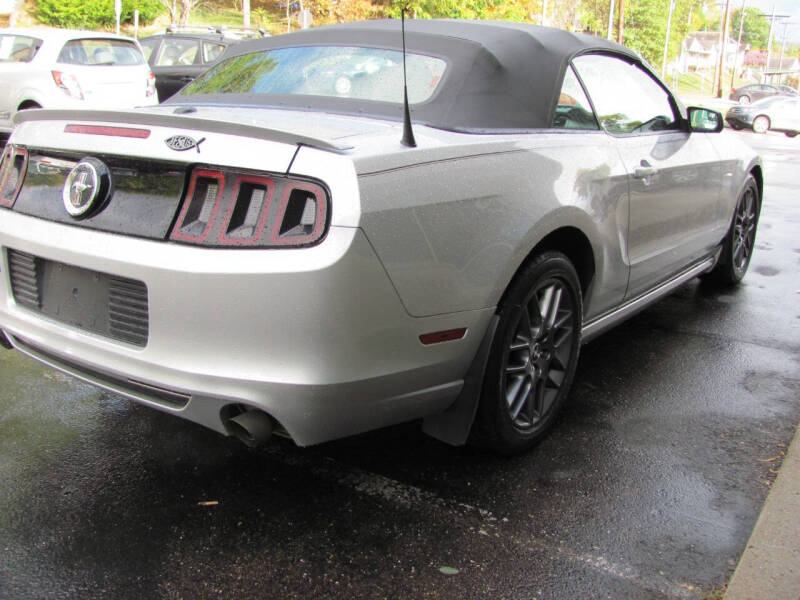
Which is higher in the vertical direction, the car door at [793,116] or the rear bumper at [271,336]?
the rear bumper at [271,336]

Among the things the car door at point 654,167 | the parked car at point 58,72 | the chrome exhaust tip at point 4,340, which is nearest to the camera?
the chrome exhaust tip at point 4,340

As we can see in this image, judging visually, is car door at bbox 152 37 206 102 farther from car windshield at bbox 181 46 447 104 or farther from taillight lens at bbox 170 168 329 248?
taillight lens at bbox 170 168 329 248

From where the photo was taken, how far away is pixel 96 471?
2.90m

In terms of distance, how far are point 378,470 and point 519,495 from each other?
53 cm

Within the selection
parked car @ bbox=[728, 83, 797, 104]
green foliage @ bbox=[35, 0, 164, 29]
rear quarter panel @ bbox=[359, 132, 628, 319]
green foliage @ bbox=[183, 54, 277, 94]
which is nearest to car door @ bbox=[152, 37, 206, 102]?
green foliage @ bbox=[183, 54, 277, 94]

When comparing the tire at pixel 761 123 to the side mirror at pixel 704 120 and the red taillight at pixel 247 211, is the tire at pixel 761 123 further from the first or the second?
the red taillight at pixel 247 211

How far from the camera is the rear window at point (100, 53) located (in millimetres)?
10922

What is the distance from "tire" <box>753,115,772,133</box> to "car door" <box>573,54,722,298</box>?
1067 inches

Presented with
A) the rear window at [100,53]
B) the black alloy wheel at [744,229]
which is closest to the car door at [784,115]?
the rear window at [100,53]

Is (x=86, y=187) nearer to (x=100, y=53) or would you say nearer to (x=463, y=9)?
(x=100, y=53)

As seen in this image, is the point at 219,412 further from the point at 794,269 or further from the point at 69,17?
the point at 69,17

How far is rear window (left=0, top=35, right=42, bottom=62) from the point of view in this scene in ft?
35.3

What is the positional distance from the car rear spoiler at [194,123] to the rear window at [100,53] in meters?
9.18

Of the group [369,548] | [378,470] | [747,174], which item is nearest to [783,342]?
[747,174]
